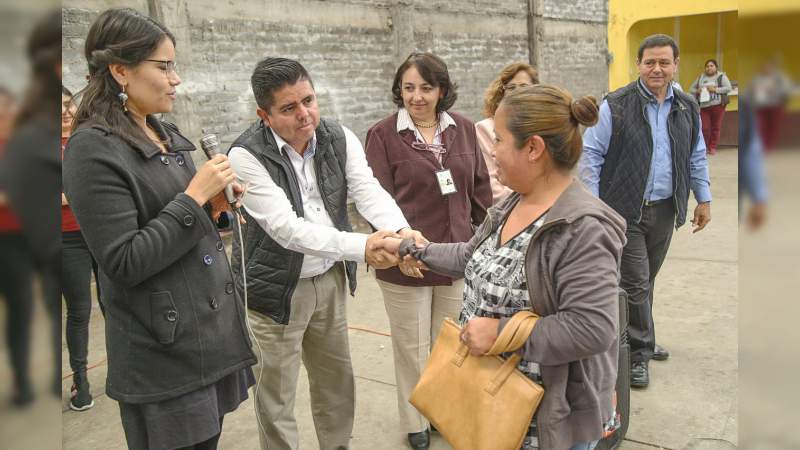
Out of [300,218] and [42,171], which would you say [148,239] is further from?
[42,171]

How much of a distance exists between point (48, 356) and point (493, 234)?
5.07 ft

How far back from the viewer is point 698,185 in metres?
3.78

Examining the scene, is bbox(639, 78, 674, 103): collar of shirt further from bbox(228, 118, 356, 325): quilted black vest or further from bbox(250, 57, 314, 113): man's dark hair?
bbox(250, 57, 314, 113): man's dark hair

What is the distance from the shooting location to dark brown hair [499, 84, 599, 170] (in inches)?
67.7

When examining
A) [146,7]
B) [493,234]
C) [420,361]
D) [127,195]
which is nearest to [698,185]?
[420,361]

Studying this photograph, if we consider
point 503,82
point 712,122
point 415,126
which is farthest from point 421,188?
point 712,122

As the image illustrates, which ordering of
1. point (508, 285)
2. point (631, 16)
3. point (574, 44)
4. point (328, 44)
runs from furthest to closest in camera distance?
point (631, 16)
point (574, 44)
point (328, 44)
point (508, 285)

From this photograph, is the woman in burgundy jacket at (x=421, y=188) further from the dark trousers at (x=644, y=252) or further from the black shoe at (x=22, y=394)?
the black shoe at (x=22, y=394)

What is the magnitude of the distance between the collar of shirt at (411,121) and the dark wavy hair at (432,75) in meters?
0.05

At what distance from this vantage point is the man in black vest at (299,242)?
2.34m

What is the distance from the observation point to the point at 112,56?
1751 mm

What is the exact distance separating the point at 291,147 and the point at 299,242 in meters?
0.38

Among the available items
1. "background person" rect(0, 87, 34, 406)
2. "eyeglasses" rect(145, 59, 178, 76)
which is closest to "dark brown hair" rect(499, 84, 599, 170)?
"eyeglasses" rect(145, 59, 178, 76)

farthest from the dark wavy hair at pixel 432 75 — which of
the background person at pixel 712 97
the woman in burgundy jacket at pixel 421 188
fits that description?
the background person at pixel 712 97
